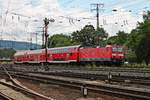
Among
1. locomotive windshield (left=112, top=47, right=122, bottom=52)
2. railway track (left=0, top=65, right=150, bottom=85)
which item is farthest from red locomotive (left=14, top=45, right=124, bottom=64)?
railway track (left=0, top=65, right=150, bottom=85)

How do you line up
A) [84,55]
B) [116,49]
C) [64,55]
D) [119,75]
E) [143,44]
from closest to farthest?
[119,75]
[116,49]
[84,55]
[143,44]
[64,55]

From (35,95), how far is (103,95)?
3.47m

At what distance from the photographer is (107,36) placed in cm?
14350

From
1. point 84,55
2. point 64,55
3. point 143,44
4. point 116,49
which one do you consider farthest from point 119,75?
point 64,55

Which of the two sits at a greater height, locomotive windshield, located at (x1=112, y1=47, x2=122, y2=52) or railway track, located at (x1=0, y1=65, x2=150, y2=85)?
locomotive windshield, located at (x1=112, y1=47, x2=122, y2=52)

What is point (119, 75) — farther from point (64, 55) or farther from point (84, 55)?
point (64, 55)

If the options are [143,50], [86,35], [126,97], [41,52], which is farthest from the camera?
[86,35]

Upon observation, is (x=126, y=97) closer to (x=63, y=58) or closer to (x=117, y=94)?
(x=117, y=94)

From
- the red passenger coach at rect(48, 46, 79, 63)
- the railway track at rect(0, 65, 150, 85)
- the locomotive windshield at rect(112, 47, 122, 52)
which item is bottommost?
the railway track at rect(0, 65, 150, 85)

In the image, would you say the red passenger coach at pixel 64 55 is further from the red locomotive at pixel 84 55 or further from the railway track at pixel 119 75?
the railway track at pixel 119 75

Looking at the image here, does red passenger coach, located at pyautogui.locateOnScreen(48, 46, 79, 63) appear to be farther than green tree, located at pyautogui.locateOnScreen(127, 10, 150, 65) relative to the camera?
Yes

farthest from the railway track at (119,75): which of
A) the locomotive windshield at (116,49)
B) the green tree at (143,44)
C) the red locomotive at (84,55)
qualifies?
the green tree at (143,44)

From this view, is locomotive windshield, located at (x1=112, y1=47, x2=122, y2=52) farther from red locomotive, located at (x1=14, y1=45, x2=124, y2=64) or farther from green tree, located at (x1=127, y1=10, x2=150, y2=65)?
green tree, located at (x1=127, y1=10, x2=150, y2=65)

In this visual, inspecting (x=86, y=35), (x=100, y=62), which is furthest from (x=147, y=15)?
(x=86, y=35)
